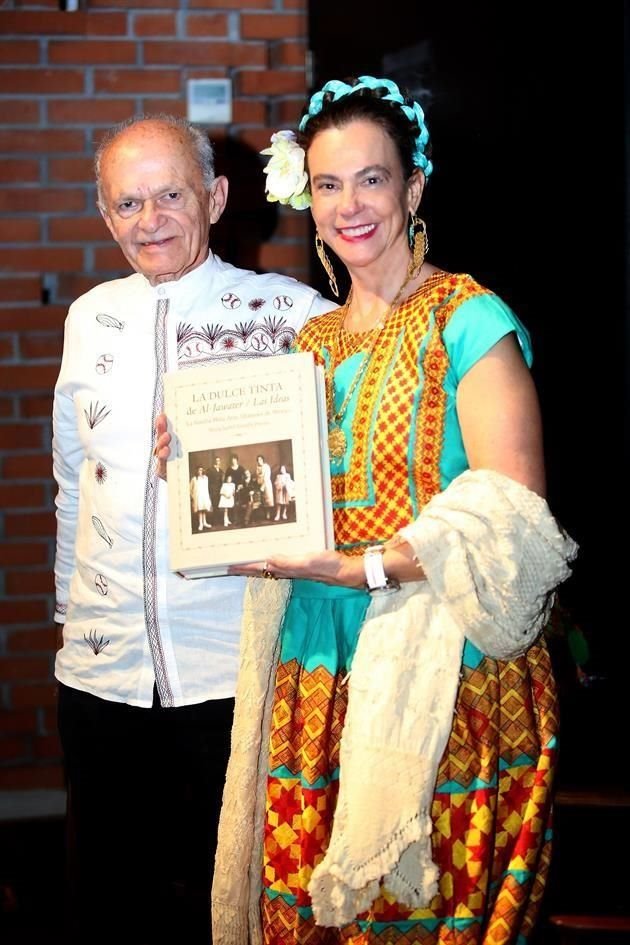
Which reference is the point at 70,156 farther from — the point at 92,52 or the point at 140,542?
the point at 140,542

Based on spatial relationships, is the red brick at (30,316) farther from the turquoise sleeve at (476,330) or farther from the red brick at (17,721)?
the turquoise sleeve at (476,330)

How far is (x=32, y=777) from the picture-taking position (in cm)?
298

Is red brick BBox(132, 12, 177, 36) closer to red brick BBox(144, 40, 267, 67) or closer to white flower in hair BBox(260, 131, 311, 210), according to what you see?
red brick BBox(144, 40, 267, 67)

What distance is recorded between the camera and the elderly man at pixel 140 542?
190 centimetres

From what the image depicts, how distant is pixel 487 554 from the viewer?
1406 millimetres

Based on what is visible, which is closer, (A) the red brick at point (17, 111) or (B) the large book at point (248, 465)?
(B) the large book at point (248, 465)

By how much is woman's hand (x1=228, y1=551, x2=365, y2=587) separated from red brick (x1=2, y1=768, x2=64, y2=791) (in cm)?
175

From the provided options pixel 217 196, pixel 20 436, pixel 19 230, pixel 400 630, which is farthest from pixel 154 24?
→ pixel 400 630

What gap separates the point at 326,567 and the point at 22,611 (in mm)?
1670

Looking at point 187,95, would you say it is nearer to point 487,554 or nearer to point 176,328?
point 176,328

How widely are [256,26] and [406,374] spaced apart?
1.64 m

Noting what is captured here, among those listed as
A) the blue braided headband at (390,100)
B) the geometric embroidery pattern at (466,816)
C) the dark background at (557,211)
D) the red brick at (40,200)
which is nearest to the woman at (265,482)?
the geometric embroidery pattern at (466,816)

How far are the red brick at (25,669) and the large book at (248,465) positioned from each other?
147 cm

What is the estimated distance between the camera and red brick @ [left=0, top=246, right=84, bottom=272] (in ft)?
9.37
